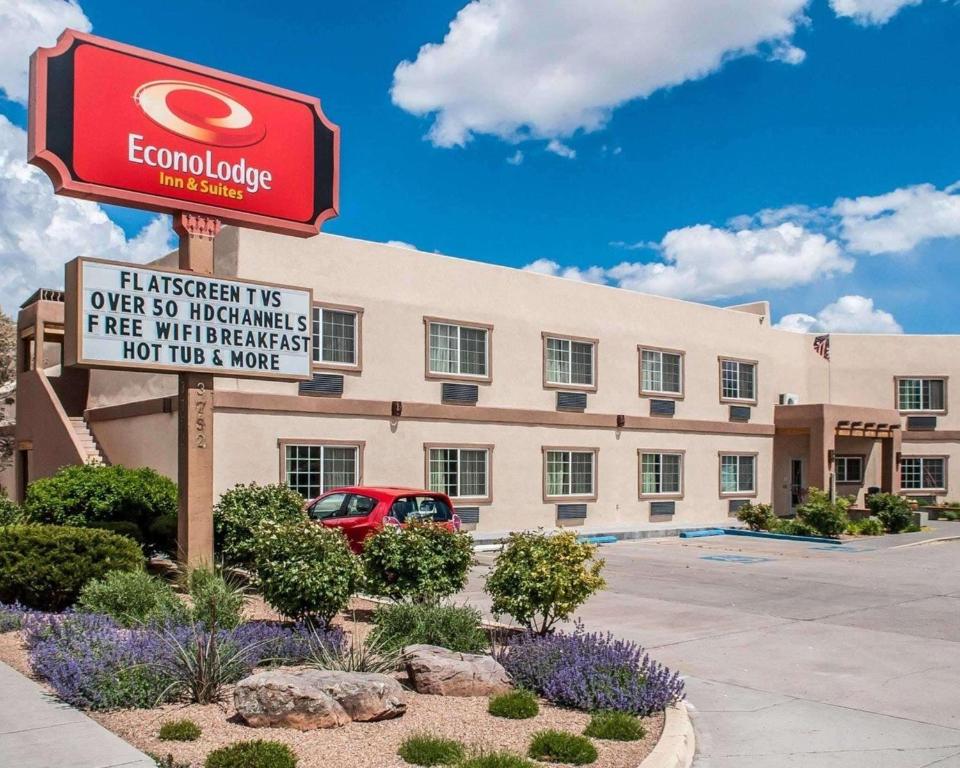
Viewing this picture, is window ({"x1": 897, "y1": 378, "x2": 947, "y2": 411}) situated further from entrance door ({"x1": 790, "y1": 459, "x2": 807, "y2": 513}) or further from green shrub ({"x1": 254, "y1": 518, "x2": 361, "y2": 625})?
green shrub ({"x1": 254, "y1": 518, "x2": 361, "y2": 625})

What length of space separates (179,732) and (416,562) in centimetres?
443

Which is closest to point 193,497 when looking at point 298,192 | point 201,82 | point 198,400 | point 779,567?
point 198,400

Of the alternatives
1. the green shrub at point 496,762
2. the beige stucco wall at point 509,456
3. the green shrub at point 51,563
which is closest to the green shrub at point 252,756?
the green shrub at point 496,762

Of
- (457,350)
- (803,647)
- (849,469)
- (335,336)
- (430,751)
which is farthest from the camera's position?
(849,469)

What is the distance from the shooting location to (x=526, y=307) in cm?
2525

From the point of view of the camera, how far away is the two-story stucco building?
20.7 metres

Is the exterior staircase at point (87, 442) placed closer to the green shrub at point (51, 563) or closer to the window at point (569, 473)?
the green shrub at point (51, 563)

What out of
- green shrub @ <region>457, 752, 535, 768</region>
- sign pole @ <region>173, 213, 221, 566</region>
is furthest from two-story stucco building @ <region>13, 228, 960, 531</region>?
green shrub @ <region>457, 752, 535, 768</region>

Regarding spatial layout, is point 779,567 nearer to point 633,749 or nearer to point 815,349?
point 633,749

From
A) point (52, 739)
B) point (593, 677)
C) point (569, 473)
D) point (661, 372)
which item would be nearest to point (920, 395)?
point (661, 372)

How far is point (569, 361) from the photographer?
26.4m

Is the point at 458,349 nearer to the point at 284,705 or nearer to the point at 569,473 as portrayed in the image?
the point at 569,473

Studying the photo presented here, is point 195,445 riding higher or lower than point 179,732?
higher

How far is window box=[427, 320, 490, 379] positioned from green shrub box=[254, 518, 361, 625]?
13.2 metres
